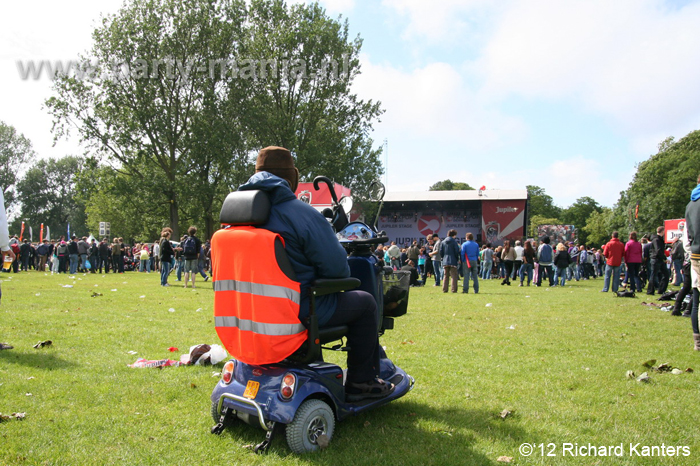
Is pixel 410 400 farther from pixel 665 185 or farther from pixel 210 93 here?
pixel 665 185

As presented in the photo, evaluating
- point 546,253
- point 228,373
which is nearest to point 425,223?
point 546,253

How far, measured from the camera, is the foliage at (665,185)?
4775 cm

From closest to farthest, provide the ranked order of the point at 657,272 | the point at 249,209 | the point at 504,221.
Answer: the point at 249,209 → the point at 657,272 → the point at 504,221

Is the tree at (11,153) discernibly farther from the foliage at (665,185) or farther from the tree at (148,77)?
the foliage at (665,185)

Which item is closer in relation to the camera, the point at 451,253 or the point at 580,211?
the point at 451,253

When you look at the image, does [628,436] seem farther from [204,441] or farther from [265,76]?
[265,76]

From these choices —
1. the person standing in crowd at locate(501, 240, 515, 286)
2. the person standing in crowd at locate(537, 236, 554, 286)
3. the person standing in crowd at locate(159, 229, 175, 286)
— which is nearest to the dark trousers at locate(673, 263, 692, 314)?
the person standing in crowd at locate(537, 236, 554, 286)

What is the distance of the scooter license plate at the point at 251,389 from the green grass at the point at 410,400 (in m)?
0.34

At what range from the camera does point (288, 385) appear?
314 cm

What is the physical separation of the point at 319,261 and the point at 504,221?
43793mm

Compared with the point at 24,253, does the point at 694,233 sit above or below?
above

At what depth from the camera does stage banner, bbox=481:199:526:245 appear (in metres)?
44.5

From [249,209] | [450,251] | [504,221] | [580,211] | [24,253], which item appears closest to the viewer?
[249,209]

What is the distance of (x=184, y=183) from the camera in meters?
33.6
